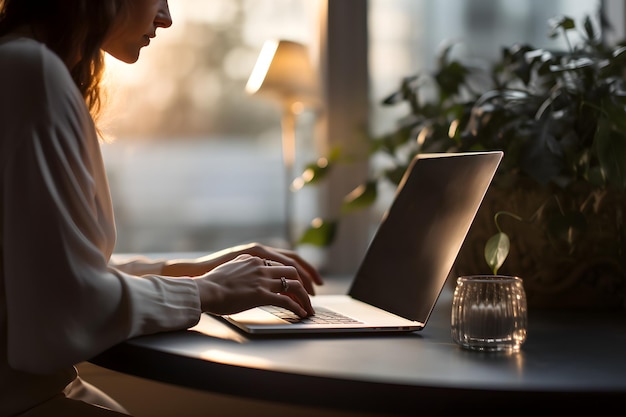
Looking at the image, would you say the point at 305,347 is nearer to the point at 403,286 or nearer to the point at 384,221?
the point at 403,286

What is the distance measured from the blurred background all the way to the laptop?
108 cm

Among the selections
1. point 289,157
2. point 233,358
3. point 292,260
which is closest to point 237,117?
point 289,157

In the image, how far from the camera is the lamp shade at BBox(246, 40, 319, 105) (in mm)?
2232

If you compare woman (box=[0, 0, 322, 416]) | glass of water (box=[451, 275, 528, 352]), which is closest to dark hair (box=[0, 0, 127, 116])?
woman (box=[0, 0, 322, 416])

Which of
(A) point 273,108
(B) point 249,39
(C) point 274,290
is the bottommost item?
(C) point 274,290

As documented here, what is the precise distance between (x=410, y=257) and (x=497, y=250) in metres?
0.13

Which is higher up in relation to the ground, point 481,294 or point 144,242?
point 481,294

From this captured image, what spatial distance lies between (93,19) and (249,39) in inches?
57.2

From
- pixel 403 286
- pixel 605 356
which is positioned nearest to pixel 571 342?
pixel 605 356

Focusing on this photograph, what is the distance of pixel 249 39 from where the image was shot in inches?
98.1

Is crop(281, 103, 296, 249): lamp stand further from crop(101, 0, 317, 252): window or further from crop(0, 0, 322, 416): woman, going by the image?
crop(0, 0, 322, 416): woman

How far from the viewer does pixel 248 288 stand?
107 cm

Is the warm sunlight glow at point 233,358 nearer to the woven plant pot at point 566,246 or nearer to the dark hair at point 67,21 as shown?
the dark hair at point 67,21

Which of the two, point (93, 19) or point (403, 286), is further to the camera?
point (403, 286)
